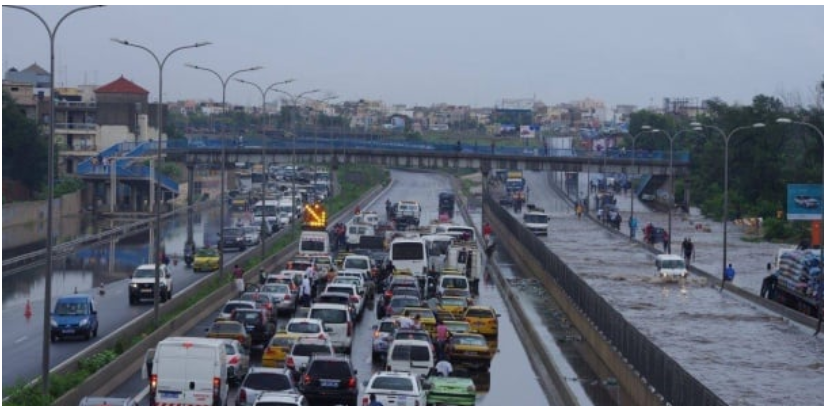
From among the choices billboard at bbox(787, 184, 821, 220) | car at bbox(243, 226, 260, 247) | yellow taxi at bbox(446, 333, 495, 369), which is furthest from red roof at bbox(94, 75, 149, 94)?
yellow taxi at bbox(446, 333, 495, 369)

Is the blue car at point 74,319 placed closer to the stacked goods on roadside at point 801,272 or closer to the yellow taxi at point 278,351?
the yellow taxi at point 278,351

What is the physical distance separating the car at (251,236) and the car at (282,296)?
109ft

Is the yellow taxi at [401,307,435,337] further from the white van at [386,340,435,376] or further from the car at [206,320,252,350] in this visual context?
the white van at [386,340,435,376]

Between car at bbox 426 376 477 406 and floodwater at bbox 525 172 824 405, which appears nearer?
car at bbox 426 376 477 406

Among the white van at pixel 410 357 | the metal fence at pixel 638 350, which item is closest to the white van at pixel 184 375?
the white van at pixel 410 357

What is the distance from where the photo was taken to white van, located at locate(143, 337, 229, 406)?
29.2 meters

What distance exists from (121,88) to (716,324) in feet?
419

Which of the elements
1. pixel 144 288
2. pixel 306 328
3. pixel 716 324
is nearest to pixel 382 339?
pixel 306 328

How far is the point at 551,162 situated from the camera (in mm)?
129375

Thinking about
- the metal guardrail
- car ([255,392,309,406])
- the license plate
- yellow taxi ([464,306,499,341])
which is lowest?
the metal guardrail

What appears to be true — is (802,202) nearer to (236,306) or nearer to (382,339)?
(236,306)

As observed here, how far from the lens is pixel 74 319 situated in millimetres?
43469

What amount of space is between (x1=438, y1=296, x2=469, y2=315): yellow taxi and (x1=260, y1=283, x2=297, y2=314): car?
4880 millimetres

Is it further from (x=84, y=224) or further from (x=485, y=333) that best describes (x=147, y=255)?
(x=485, y=333)
